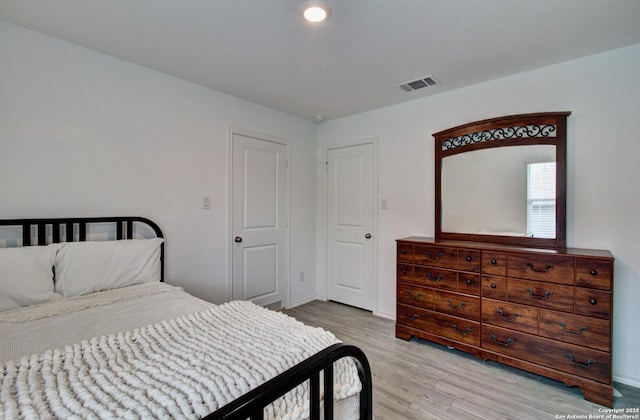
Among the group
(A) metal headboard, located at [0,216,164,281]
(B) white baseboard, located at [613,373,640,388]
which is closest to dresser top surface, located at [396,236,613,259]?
(B) white baseboard, located at [613,373,640,388]

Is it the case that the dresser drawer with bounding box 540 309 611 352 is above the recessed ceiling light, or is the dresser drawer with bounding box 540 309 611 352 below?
below

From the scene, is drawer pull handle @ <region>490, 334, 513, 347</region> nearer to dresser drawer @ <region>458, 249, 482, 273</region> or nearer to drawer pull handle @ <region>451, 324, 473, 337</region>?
drawer pull handle @ <region>451, 324, 473, 337</region>

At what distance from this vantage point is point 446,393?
6.34ft

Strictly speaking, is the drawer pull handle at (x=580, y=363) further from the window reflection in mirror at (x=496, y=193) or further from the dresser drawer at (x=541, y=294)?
the window reflection in mirror at (x=496, y=193)

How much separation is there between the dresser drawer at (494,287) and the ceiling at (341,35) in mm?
1701

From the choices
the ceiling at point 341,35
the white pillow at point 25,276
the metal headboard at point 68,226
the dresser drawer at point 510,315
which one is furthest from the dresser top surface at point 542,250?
the white pillow at point 25,276

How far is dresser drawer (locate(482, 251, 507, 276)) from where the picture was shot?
2.17 m

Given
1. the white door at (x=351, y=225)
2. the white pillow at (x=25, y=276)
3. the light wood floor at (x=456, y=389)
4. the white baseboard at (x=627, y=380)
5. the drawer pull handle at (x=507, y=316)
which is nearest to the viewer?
the white pillow at (x=25, y=276)

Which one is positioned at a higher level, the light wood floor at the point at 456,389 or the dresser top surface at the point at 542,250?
the dresser top surface at the point at 542,250

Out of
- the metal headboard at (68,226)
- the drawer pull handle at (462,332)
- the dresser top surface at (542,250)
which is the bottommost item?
the drawer pull handle at (462,332)

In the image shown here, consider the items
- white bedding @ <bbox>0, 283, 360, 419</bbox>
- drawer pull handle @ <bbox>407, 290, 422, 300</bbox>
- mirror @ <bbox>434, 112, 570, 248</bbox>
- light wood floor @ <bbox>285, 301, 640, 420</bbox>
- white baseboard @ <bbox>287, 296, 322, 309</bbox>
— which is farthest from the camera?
white baseboard @ <bbox>287, 296, 322, 309</bbox>

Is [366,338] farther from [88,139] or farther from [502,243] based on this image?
[88,139]

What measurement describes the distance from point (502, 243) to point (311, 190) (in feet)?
7.42

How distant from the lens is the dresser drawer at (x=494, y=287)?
2.17 metres
